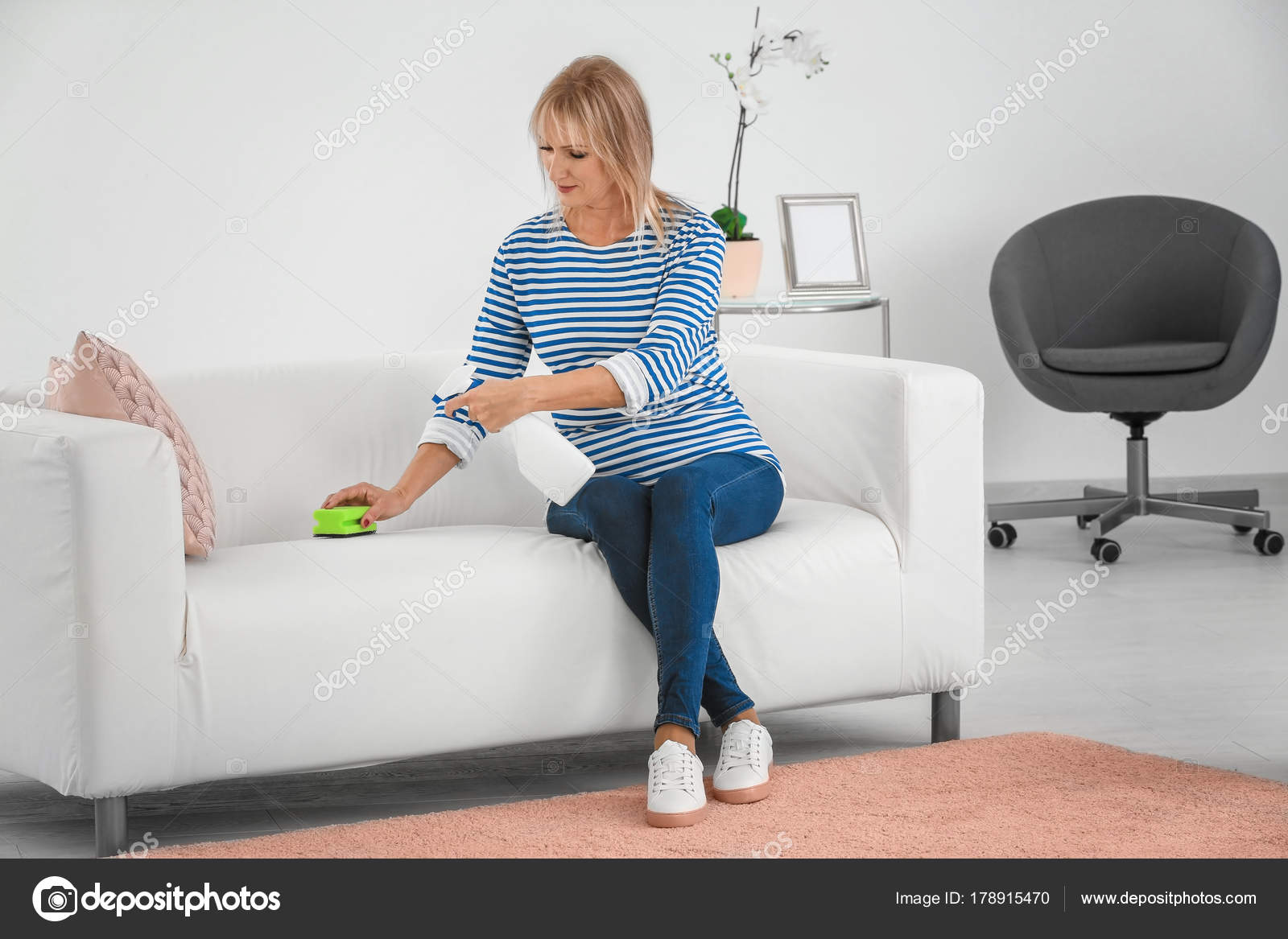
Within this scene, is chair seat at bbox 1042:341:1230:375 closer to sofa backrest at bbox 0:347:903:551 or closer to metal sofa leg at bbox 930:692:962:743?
sofa backrest at bbox 0:347:903:551

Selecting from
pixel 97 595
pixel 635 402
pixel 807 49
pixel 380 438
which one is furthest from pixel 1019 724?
pixel 807 49

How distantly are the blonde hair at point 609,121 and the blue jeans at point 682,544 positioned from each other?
347mm

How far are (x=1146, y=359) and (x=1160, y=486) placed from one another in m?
0.89

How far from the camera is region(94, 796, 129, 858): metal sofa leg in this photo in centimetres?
165

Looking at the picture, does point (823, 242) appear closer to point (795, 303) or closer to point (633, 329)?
point (795, 303)

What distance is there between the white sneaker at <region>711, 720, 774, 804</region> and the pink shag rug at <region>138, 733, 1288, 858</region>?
2 cm

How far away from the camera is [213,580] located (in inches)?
68.7

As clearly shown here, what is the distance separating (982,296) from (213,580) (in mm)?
2939

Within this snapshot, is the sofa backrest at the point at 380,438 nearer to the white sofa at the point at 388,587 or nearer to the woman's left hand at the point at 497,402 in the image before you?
the white sofa at the point at 388,587

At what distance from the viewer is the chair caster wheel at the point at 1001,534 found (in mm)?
3707

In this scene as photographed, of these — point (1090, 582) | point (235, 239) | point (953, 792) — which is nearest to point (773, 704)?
point (953, 792)
